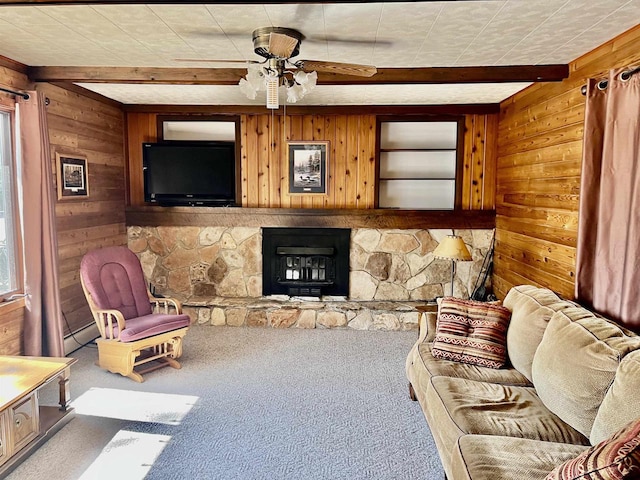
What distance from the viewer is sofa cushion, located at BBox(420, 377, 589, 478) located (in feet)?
6.79

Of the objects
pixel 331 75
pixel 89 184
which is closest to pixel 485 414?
pixel 331 75

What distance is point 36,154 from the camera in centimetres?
349

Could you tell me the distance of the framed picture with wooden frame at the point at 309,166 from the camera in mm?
5359

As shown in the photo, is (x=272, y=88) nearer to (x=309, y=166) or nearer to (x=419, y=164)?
(x=309, y=166)

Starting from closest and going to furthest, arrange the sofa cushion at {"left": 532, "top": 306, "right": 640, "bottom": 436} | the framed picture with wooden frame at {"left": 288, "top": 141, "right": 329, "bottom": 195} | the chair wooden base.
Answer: the sofa cushion at {"left": 532, "top": 306, "right": 640, "bottom": 436} < the chair wooden base < the framed picture with wooden frame at {"left": 288, "top": 141, "right": 329, "bottom": 195}

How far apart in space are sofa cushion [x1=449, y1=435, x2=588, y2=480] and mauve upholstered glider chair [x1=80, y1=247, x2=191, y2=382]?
2.64 m

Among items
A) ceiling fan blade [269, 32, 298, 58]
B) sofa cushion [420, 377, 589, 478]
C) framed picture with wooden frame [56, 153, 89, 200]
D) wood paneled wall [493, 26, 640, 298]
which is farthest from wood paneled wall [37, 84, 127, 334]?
wood paneled wall [493, 26, 640, 298]

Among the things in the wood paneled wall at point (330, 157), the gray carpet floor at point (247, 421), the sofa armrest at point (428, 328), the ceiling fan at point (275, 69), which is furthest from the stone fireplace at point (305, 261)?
the ceiling fan at point (275, 69)

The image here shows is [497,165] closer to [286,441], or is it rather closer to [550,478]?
[286,441]

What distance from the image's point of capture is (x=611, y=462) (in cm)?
130

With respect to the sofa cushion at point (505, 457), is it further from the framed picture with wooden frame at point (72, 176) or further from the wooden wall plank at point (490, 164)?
the framed picture with wooden frame at point (72, 176)

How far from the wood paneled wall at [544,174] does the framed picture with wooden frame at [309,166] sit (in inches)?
79.9

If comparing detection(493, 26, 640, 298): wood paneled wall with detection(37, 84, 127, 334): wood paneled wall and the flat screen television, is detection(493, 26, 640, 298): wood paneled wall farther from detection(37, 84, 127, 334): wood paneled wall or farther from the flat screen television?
detection(37, 84, 127, 334): wood paneled wall

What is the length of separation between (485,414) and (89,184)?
13.9 feet
